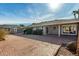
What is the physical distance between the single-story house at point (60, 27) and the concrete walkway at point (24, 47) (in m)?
0.52

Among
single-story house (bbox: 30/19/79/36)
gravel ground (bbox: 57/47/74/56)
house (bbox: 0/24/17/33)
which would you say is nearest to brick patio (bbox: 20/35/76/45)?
single-story house (bbox: 30/19/79/36)

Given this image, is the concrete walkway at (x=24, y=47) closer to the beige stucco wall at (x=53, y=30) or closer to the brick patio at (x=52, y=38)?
the brick patio at (x=52, y=38)

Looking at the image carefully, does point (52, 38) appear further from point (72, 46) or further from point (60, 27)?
point (72, 46)

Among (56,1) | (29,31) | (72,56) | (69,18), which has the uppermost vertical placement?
(56,1)

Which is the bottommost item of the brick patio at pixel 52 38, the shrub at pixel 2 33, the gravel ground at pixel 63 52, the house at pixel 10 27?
the gravel ground at pixel 63 52

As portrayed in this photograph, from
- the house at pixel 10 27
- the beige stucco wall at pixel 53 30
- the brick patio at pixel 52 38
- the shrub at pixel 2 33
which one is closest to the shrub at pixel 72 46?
the brick patio at pixel 52 38

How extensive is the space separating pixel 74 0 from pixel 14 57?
89.0 inches

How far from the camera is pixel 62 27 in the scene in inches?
271

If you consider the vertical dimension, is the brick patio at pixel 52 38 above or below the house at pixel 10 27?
below

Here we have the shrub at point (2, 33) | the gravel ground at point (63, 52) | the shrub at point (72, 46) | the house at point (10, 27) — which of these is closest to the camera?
the gravel ground at point (63, 52)

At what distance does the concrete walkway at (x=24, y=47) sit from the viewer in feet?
19.6

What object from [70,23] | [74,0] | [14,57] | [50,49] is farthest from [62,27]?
[14,57]

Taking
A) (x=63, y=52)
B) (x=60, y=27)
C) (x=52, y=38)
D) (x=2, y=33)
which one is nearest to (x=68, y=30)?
(x=60, y=27)

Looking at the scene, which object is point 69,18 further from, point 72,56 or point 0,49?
point 0,49
